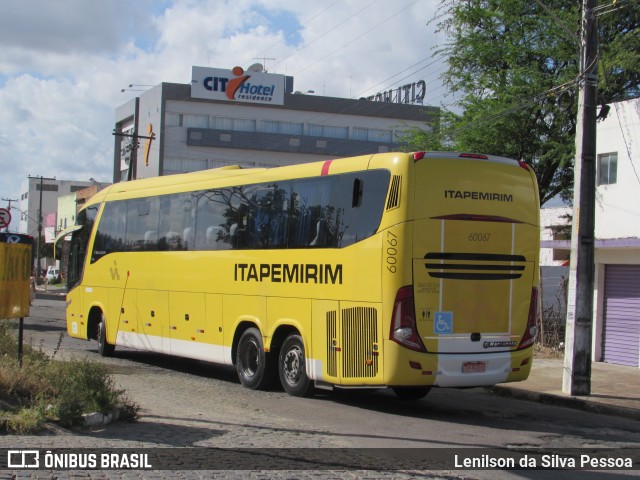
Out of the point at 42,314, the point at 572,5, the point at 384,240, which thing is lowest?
the point at 42,314

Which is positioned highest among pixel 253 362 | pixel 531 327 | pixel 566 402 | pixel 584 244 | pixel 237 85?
pixel 237 85

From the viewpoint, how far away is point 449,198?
11.0 metres

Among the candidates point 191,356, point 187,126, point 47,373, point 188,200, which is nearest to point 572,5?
point 188,200

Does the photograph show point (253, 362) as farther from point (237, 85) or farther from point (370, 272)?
point (237, 85)

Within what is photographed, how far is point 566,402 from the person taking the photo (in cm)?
1319

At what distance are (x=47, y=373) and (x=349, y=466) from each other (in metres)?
4.24

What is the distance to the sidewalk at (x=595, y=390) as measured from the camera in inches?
498

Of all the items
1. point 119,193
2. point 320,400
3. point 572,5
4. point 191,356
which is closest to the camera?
point 320,400

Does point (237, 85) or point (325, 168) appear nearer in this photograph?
point (325, 168)

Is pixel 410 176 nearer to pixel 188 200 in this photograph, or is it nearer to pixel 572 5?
pixel 188 200

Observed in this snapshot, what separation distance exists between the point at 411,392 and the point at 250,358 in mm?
2889

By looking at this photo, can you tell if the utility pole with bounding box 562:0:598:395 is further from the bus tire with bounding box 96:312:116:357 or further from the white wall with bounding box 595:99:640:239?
the bus tire with bounding box 96:312:116:357

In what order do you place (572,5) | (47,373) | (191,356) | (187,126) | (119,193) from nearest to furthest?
(47,373) < (191,356) < (119,193) < (572,5) < (187,126)

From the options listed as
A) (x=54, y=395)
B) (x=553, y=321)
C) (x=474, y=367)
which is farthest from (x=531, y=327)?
(x=553, y=321)
